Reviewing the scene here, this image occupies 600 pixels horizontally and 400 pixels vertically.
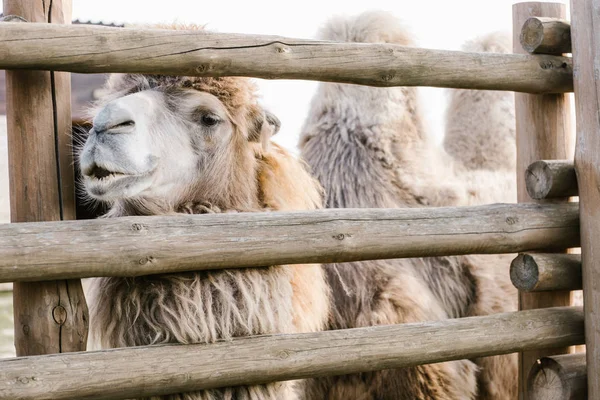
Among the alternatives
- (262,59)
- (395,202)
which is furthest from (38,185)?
(395,202)

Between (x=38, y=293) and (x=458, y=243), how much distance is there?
1.56 m

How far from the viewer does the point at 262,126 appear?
319cm

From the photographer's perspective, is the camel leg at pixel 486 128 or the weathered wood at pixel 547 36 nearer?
the weathered wood at pixel 547 36

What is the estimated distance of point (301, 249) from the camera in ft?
8.87

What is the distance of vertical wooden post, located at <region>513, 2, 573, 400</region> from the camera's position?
328 centimetres

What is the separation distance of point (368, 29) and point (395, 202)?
1.05m

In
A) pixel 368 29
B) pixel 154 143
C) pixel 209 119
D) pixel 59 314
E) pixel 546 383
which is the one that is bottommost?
pixel 546 383

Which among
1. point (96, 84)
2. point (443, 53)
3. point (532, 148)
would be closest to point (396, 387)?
point (532, 148)

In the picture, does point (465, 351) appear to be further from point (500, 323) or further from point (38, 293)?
point (38, 293)

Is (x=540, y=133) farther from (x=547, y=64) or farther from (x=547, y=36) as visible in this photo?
(x=547, y=36)

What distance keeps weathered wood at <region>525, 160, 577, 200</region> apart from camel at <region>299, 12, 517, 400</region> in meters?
1.09

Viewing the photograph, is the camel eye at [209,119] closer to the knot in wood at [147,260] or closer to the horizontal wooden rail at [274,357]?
the knot in wood at [147,260]

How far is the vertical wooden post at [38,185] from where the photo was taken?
8.27ft

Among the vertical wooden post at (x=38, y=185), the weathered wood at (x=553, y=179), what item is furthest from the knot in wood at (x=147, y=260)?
the weathered wood at (x=553, y=179)
